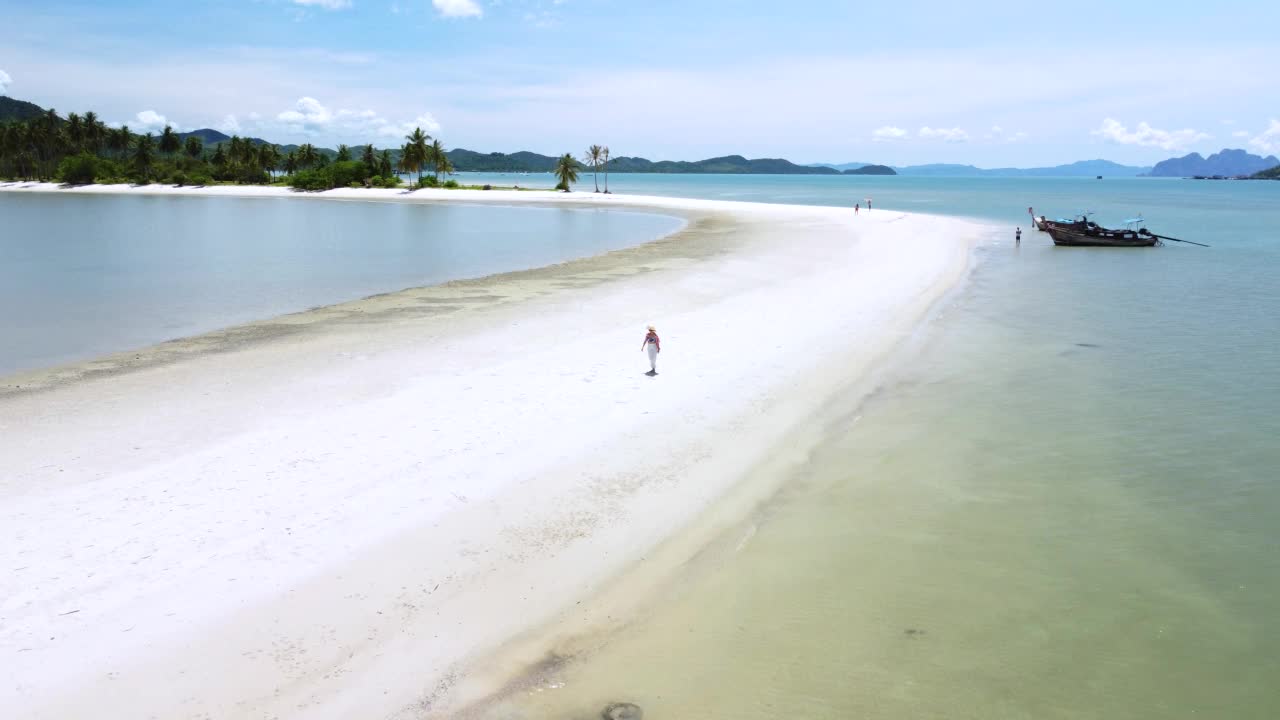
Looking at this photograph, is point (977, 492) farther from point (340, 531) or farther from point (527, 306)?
point (527, 306)

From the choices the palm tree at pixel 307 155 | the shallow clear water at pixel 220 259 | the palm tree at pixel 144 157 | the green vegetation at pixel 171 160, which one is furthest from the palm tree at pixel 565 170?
the palm tree at pixel 144 157

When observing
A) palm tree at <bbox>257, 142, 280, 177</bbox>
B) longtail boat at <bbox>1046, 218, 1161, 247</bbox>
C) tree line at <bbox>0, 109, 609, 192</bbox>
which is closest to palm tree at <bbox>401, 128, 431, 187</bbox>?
tree line at <bbox>0, 109, 609, 192</bbox>

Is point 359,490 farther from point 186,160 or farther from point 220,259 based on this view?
point 186,160

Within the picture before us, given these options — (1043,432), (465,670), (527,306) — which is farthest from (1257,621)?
(527,306)

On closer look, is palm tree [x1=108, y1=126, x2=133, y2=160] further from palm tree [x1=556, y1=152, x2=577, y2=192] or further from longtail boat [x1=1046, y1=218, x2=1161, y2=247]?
longtail boat [x1=1046, y1=218, x2=1161, y2=247]

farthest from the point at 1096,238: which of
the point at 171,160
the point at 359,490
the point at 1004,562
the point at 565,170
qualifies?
the point at 171,160
